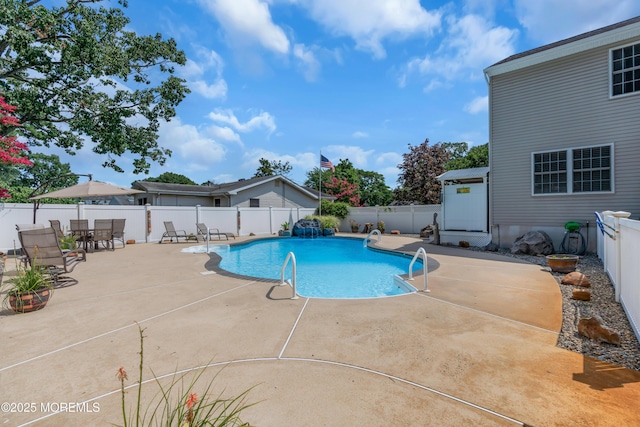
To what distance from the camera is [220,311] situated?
14.3ft

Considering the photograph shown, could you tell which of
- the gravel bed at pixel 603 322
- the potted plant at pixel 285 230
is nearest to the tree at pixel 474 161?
the potted plant at pixel 285 230

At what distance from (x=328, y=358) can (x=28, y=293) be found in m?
4.51

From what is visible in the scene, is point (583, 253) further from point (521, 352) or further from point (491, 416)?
point (491, 416)

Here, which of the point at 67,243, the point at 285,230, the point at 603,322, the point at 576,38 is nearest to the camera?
the point at 603,322

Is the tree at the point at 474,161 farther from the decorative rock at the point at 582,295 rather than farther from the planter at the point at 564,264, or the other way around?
the decorative rock at the point at 582,295

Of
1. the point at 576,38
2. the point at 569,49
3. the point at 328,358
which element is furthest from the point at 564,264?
the point at 576,38

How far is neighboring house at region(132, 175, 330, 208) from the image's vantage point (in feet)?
65.6

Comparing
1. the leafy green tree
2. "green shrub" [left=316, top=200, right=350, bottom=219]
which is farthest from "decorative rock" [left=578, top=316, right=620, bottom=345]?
the leafy green tree

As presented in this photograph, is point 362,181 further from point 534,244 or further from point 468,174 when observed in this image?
point 534,244

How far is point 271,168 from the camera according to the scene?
40.1 m

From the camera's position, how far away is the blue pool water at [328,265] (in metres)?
7.05

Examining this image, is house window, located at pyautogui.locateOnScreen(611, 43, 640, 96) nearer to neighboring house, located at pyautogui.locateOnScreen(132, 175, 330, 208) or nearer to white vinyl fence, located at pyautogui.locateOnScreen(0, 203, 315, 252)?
white vinyl fence, located at pyautogui.locateOnScreen(0, 203, 315, 252)

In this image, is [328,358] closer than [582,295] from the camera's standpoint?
Yes

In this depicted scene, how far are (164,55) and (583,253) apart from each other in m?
20.7
